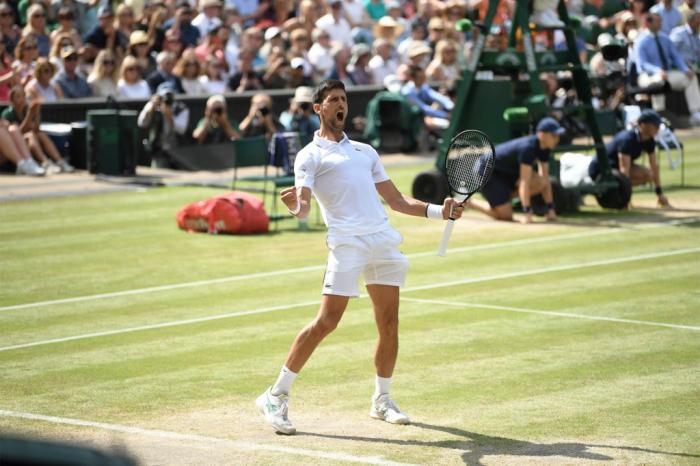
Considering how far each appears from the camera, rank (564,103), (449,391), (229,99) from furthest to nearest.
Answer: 1. (564,103)
2. (229,99)
3. (449,391)

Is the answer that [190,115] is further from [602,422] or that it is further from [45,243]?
[602,422]

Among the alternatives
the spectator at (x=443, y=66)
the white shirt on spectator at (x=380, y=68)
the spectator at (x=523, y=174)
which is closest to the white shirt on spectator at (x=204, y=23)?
the white shirt on spectator at (x=380, y=68)

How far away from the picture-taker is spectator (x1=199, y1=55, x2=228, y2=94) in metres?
25.4

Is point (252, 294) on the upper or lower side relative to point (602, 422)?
lower

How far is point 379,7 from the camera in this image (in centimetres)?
3247

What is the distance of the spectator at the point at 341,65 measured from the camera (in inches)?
1089

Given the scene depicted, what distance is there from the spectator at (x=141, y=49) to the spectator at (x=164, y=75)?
0.96 ft

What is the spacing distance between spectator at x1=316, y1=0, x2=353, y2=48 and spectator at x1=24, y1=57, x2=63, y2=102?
309 inches

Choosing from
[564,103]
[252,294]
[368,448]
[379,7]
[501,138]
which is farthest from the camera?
[379,7]

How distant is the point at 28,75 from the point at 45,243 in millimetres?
7367

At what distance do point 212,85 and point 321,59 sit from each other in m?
2.97

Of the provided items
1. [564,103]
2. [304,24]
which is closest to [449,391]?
[564,103]

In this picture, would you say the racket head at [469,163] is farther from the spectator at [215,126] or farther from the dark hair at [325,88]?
the spectator at [215,126]

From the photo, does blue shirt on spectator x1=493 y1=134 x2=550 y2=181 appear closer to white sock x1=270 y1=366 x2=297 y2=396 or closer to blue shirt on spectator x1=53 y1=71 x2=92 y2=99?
blue shirt on spectator x1=53 y1=71 x2=92 y2=99
